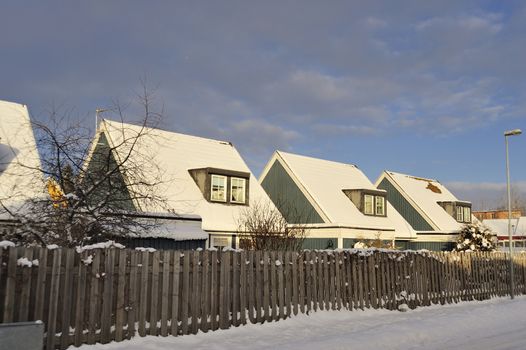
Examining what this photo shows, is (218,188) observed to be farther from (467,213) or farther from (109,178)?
(467,213)

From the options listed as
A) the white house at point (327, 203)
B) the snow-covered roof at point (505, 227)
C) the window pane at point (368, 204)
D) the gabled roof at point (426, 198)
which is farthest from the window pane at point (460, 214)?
the snow-covered roof at point (505, 227)

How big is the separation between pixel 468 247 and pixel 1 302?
32.9 meters

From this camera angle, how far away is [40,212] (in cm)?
1100

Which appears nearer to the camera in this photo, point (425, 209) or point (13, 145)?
point (13, 145)

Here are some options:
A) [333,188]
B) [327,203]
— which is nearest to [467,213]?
[333,188]

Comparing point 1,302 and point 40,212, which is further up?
point 40,212

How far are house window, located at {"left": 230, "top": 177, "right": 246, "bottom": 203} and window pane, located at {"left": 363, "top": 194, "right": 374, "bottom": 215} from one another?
10404 mm

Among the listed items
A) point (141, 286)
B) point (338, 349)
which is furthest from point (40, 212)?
point (338, 349)

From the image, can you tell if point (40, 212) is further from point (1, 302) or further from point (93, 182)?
point (1, 302)

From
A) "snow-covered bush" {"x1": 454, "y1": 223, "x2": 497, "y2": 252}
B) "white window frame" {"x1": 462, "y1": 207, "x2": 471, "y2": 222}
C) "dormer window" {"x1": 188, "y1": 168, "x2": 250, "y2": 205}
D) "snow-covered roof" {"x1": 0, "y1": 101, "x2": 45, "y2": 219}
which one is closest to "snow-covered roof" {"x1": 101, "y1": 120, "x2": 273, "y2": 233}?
"dormer window" {"x1": 188, "y1": 168, "x2": 250, "y2": 205}

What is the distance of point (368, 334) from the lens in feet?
35.1

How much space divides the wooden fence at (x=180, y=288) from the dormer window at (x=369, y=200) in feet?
66.2

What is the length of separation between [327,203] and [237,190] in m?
7.20

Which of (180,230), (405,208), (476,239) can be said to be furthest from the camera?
(405,208)
